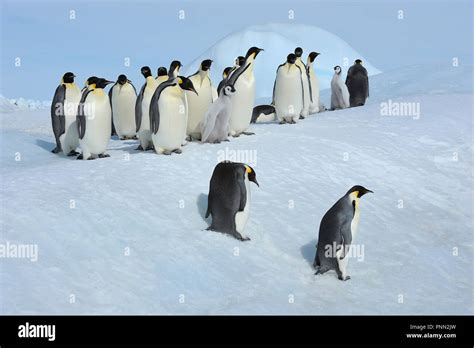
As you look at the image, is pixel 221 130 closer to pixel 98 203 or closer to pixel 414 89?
pixel 98 203

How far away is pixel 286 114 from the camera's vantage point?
35.2ft

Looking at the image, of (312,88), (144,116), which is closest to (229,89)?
(144,116)

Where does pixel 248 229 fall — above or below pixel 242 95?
below

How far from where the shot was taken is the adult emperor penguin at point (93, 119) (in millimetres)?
8102

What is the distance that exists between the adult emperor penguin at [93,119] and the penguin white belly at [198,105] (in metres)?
1.22

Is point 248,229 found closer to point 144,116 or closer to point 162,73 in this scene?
point 144,116

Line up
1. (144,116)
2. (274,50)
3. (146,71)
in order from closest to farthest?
(144,116) < (146,71) < (274,50)

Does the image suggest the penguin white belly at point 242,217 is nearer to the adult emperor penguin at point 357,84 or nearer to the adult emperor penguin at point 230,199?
the adult emperor penguin at point 230,199

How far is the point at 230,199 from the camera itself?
5.99 meters

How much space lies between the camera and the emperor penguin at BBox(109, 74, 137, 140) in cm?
1003

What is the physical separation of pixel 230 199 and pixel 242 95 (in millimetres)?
3243

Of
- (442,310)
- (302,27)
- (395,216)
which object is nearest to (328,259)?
(442,310)

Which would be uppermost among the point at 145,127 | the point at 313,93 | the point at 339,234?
the point at 313,93

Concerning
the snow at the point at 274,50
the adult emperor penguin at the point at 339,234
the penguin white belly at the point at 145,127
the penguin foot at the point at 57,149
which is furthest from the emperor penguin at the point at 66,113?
the snow at the point at 274,50
